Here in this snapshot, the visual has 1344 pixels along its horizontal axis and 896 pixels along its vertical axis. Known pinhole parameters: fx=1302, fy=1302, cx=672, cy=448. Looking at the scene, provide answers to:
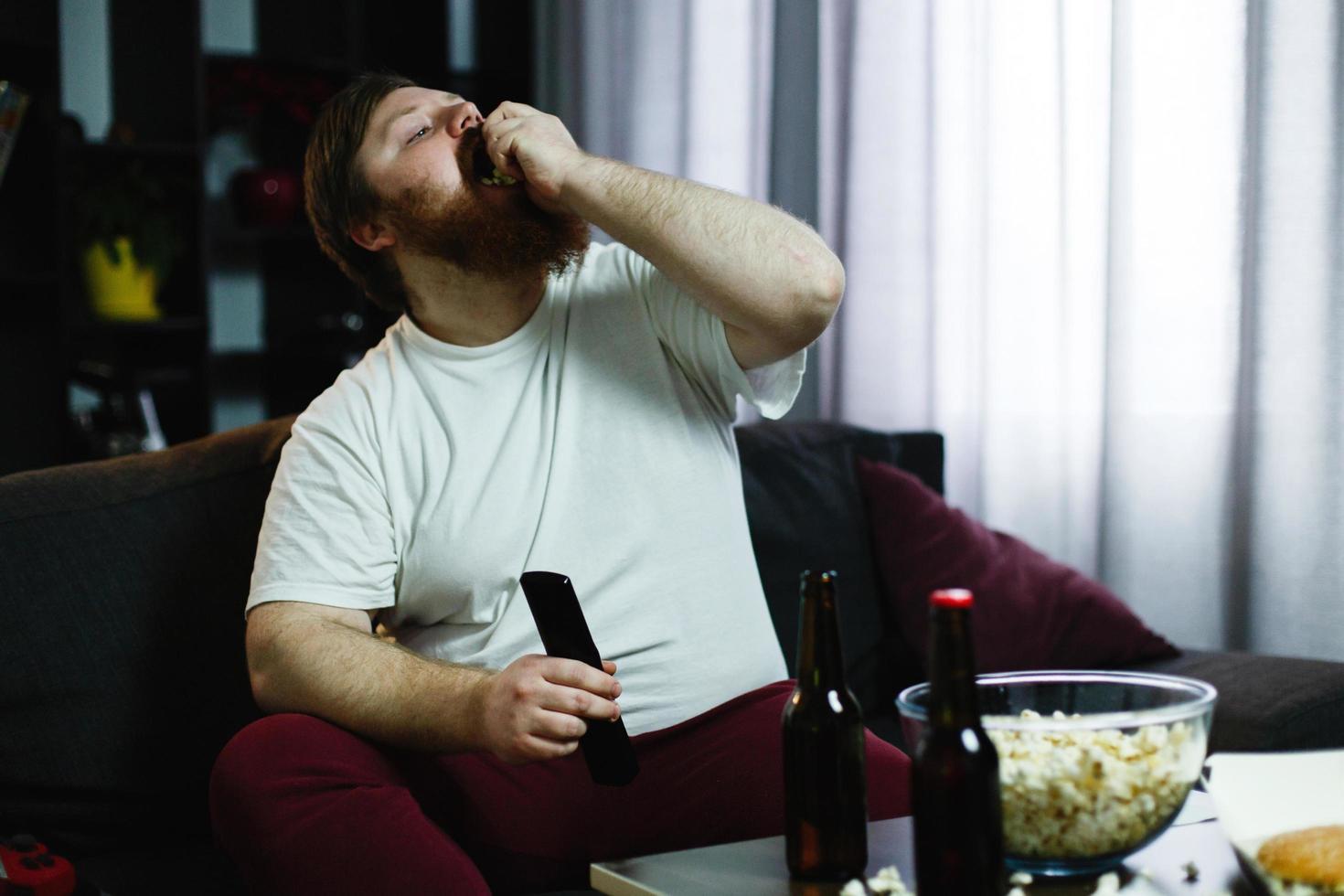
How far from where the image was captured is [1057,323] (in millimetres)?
2568

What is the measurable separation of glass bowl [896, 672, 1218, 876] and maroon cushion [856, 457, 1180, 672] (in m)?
1.17

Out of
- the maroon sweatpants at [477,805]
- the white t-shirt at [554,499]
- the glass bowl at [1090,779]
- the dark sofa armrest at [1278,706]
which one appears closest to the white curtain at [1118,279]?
the dark sofa armrest at [1278,706]

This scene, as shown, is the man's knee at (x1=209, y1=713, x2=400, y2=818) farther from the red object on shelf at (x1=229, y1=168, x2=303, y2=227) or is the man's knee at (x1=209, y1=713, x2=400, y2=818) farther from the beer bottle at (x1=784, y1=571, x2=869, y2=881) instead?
the red object on shelf at (x1=229, y1=168, x2=303, y2=227)

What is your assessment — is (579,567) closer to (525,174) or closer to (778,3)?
(525,174)

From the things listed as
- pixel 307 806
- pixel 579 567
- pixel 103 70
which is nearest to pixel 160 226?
pixel 103 70

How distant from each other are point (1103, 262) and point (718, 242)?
1295 mm

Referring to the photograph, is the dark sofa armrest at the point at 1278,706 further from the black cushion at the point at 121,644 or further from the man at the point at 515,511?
the black cushion at the point at 121,644

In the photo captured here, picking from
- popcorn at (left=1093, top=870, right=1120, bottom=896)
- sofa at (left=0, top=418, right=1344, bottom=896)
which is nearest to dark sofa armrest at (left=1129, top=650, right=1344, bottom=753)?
sofa at (left=0, top=418, right=1344, bottom=896)

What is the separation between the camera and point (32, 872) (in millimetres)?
1204

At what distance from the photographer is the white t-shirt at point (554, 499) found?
4.94 feet

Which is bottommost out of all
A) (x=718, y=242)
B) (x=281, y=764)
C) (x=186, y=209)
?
(x=281, y=764)

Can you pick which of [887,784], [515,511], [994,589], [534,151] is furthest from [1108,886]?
[994,589]

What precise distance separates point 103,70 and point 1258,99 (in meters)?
2.99

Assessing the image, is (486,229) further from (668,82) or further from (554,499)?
(668,82)
